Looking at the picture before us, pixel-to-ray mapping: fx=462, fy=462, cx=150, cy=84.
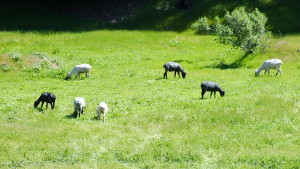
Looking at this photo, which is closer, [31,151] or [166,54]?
[31,151]

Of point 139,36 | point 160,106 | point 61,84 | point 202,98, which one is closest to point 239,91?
point 202,98

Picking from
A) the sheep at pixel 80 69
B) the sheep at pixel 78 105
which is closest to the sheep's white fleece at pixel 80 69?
the sheep at pixel 80 69

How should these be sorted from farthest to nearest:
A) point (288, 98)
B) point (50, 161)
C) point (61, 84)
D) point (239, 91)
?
point (61, 84)
point (239, 91)
point (288, 98)
point (50, 161)

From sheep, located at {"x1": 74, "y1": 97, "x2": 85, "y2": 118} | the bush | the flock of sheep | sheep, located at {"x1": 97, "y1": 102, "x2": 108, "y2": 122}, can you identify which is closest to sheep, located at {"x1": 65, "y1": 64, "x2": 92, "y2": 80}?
the flock of sheep

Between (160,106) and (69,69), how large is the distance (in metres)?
19.4

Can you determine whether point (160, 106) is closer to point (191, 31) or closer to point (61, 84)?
point (61, 84)

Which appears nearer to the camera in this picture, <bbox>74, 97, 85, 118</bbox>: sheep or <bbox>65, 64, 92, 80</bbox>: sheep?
<bbox>74, 97, 85, 118</bbox>: sheep

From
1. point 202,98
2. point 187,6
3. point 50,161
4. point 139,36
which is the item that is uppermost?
point 187,6

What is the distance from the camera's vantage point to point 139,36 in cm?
7100

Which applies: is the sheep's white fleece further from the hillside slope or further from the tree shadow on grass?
the hillside slope

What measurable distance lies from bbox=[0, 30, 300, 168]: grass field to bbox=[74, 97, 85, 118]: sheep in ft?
1.86

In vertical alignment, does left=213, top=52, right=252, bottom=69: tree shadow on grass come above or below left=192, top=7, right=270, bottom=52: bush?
below

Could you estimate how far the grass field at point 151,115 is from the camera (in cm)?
2569

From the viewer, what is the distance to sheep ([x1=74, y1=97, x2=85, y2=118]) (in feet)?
108
